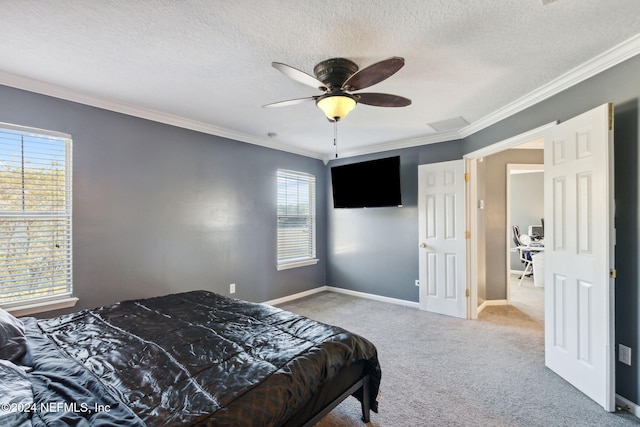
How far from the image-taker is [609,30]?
1.86 meters

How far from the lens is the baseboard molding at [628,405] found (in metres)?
1.96

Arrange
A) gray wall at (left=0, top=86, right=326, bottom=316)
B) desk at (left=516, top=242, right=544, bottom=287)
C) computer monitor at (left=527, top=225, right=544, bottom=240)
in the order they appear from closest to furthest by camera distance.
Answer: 1. gray wall at (left=0, top=86, right=326, bottom=316)
2. desk at (left=516, top=242, right=544, bottom=287)
3. computer monitor at (left=527, top=225, right=544, bottom=240)

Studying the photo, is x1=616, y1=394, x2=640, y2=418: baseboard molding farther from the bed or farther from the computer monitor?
the computer monitor

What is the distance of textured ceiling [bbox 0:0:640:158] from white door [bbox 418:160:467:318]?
117 centimetres

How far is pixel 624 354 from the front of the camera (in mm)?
2066

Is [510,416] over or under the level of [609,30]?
under

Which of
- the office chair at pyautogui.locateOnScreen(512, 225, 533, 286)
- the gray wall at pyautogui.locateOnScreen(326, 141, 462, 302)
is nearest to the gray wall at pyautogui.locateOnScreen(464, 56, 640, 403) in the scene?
the gray wall at pyautogui.locateOnScreen(326, 141, 462, 302)

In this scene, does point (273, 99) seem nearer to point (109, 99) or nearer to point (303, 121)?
point (303, 121)

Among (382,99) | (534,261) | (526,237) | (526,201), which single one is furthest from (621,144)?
(526,201)

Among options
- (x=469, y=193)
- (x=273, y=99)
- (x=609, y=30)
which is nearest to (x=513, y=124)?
(x=469, y=193)

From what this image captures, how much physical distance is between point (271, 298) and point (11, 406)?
11.5 feet

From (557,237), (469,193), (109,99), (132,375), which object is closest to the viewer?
(132,375)

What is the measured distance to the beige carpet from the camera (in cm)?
197

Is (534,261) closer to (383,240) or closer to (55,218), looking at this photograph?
(383,240)
